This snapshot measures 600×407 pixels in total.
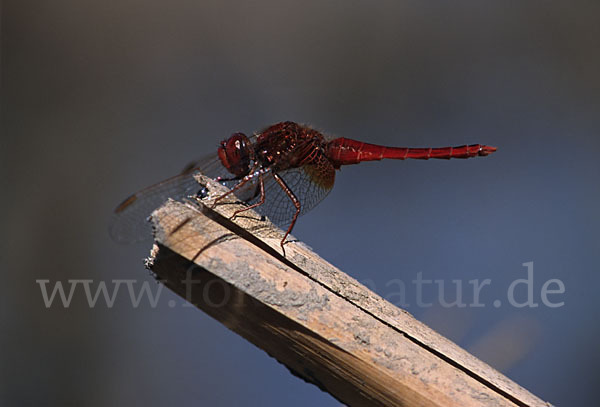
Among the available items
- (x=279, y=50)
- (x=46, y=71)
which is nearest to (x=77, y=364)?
(x=46, y=71)

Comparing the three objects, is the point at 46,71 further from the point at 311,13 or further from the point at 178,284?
the point at 178,284

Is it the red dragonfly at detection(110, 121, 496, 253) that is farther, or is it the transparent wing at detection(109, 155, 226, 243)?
the red dragonfly at detection(110, 121, 496, 253)

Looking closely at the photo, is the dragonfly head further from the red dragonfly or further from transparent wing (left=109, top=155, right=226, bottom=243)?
transparent wing (left=109, top=155, right=226, bottom=243)

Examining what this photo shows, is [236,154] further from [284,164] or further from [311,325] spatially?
[311,325]

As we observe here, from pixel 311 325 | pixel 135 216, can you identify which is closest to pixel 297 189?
A: pixel 135 216

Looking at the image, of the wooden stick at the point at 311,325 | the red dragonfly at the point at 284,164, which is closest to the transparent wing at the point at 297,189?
the red dragonfly at the point at 284,164

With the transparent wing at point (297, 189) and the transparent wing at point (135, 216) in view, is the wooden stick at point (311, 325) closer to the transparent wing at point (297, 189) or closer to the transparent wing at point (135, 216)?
the transparent wing at point (135, 216)

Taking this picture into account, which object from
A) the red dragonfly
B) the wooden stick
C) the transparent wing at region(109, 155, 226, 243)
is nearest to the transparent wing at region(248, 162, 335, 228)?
the red dragonfly
